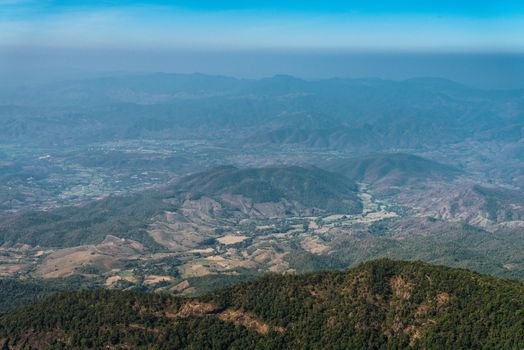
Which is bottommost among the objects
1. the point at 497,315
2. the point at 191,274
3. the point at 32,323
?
the point at 191,274

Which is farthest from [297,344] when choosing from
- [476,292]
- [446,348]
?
[476,292]

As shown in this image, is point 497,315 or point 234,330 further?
point 234,330

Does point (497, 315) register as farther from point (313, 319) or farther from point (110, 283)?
point (110, 283)

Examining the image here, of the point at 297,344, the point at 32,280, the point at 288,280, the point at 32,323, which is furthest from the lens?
the point at 32,280

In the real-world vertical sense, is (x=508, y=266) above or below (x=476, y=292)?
below

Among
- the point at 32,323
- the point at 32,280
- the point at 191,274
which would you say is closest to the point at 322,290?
the point at 32,323

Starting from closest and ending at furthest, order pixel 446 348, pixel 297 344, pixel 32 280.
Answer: pixel 446 348 → pixel 297 344 → pixel 32 280

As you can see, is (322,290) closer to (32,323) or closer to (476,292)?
(476,292)
